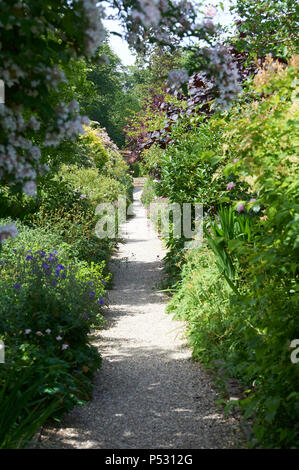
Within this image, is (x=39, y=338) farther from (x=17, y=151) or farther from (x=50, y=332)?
(x=17, y=151)

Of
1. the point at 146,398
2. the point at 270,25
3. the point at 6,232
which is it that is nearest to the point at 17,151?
the point at 6,232

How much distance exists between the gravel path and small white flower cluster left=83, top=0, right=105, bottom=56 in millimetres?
2365

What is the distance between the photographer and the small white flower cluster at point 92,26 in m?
2.07

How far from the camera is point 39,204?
8047mm

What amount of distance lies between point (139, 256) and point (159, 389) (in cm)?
635

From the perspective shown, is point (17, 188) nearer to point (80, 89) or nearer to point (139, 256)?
point (80, 89)

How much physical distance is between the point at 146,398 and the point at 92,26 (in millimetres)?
2907

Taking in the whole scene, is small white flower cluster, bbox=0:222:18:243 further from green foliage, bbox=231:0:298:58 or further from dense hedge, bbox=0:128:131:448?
green foliage, bbox=231:0:298:58

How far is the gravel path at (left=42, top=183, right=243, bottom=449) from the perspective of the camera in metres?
3.30

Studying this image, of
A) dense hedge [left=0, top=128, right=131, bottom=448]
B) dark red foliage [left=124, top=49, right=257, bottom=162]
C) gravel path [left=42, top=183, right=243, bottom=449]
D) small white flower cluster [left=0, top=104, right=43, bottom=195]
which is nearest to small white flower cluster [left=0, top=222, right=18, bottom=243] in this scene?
small white flower cluster [left=0, top=104, right=43, bottom=195]

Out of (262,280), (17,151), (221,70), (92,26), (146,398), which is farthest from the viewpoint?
(146,398)

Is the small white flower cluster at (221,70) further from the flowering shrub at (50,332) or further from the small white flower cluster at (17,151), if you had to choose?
the flowering shrub at (50,332)

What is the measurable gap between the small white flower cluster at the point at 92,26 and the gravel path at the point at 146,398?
2365mm

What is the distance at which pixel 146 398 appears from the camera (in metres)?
4.01
